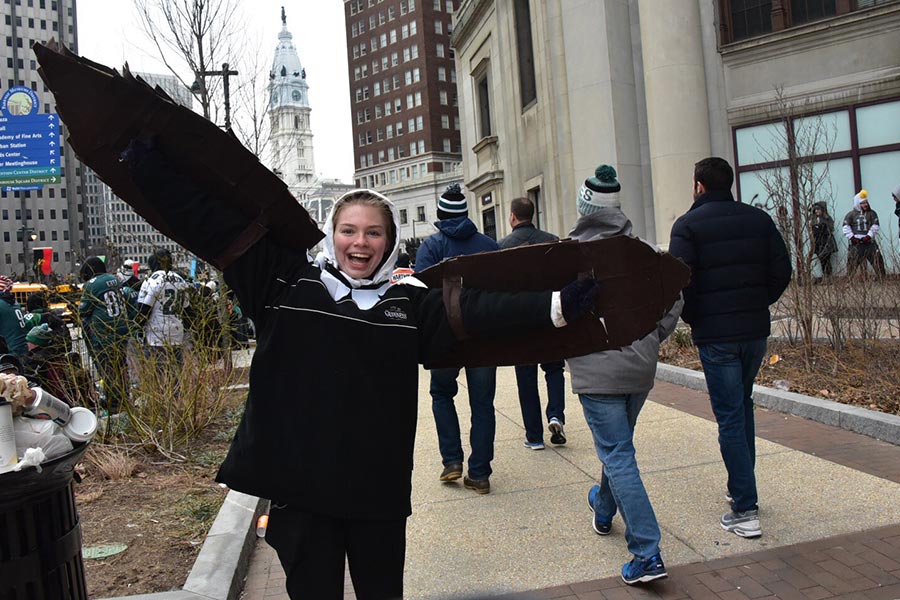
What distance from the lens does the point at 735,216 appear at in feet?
14.2

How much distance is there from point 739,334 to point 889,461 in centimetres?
223

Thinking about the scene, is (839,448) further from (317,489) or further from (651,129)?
(651,129)

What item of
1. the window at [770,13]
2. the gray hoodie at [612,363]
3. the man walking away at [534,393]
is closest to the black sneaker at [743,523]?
the gray hoodie at [612,363]

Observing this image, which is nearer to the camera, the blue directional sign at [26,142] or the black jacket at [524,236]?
the black jacket at [524,236]

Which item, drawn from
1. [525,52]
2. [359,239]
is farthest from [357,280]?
[525,52]

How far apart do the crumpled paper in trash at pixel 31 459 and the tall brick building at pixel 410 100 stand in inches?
3609

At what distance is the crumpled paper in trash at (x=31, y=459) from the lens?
237 cm

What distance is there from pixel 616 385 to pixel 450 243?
214cm

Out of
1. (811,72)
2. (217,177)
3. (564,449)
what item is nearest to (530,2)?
(811,72)

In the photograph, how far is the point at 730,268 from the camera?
4293mm

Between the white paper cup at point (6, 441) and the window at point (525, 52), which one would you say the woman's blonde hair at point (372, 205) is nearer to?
the white paper cup at point (6, 441)

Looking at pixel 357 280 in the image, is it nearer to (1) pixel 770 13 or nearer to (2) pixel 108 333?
(2) pixel 108 333

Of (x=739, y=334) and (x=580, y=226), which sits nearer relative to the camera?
(x=580, y=226)

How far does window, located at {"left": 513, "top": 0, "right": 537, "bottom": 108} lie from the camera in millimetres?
22266
